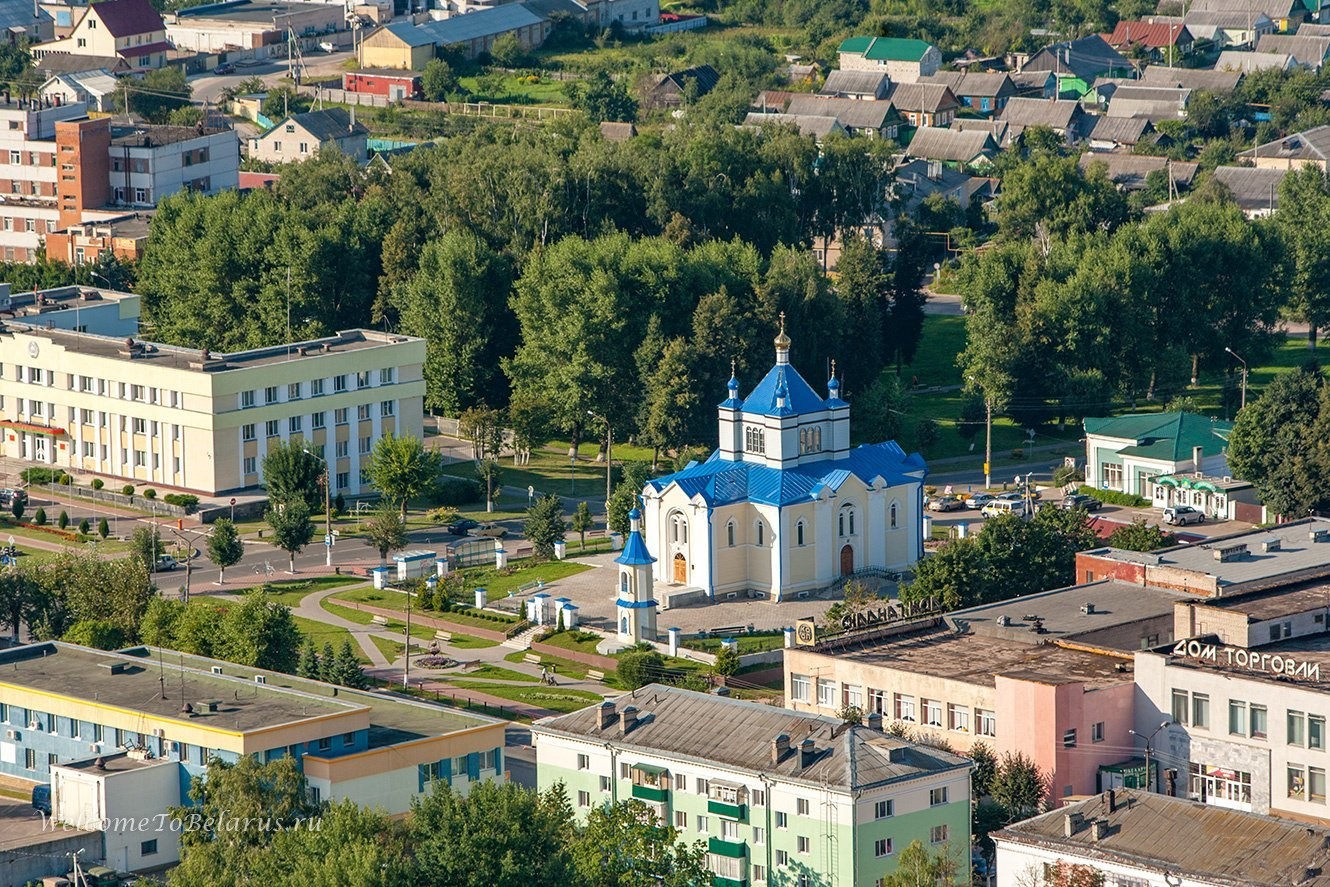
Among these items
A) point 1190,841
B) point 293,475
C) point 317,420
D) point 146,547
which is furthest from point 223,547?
point 1190,841

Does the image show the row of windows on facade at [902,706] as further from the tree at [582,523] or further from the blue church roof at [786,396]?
the tree at [582,523]

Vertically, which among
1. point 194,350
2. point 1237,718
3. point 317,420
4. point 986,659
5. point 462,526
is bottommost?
point 462,526

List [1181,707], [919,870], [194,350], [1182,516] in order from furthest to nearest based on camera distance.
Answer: [194,350], [1182,516], [1181,707], [919,870]

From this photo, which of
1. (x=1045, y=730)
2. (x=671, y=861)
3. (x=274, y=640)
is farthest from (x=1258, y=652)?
(x=274, y=640)

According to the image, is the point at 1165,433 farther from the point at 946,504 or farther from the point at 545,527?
the point at 545,527

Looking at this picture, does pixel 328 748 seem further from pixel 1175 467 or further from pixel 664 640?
pixel 1175 467

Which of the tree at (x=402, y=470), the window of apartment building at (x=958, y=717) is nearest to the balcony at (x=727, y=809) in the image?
the window of apartment building at (x=958, y=717)

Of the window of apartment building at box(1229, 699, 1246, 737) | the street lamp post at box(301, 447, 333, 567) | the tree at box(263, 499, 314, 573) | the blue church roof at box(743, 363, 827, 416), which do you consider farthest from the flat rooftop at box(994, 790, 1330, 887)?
the street lamp post at box(301, 447, 333, 567)
